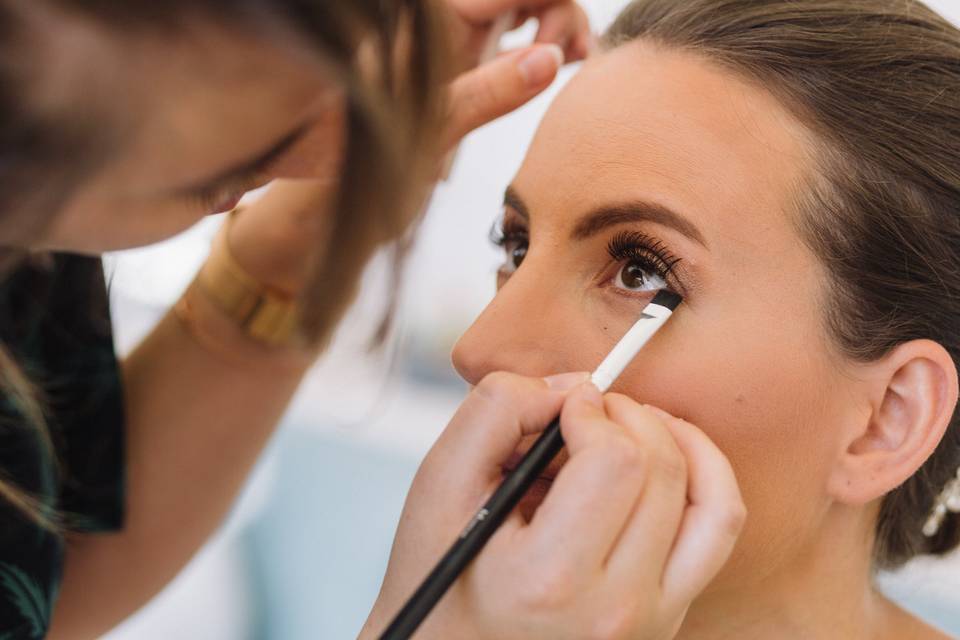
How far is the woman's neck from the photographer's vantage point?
837 millimetres

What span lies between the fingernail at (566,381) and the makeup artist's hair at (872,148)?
24 cm

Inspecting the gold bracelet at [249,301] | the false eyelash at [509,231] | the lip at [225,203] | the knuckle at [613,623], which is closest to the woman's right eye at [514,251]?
the false eyelash at [509,231]

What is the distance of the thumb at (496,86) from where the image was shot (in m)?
0.75

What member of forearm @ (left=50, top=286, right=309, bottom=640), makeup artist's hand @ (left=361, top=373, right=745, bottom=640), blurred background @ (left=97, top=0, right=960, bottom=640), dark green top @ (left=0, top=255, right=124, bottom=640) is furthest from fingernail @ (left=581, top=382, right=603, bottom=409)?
blurred background @ (left=97, top=0, right=960, bottom=640)

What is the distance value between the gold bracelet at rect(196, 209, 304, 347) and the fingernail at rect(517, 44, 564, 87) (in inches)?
12.6

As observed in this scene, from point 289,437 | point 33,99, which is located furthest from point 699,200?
point 289,437

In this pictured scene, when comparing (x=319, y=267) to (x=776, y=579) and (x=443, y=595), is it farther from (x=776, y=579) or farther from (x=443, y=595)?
(x=776, y=579)

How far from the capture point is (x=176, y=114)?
0.44 m

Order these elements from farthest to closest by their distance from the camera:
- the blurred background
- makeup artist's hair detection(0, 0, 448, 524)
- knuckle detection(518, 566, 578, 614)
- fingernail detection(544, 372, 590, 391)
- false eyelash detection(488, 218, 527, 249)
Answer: the blurred background, false eyelash detection(488, 218, 527, 249), fingernail detection(544, 372, 590, 391), knuckle detection(518, 566, 578, 614), makeup artist's hair detection(0, 0, 448, 524)

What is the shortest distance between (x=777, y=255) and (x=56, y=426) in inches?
26.0

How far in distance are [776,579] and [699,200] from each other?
35 cm

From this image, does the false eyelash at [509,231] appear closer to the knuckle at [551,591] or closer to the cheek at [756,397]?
the cheek at [756,397]

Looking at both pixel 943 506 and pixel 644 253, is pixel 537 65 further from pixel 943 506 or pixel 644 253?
pixel 943 506

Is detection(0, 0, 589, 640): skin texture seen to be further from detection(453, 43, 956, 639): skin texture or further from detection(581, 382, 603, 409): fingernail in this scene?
detection(581, 382, 603, 409): fingernail
